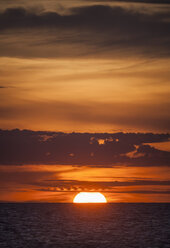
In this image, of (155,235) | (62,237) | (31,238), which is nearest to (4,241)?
(31,238)

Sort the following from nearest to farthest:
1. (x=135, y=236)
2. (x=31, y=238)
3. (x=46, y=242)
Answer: (x=46, y=242) < (x=31, y=238) < (x=135, y=236)

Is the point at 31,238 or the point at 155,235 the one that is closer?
the point at 31,238

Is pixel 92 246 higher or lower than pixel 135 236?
lower

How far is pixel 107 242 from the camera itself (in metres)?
80.1

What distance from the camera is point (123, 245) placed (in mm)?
76562

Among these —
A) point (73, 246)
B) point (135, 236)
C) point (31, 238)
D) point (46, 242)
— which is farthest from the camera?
point (135, 236)

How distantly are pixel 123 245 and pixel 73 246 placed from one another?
28.2ft

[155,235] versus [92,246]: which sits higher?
[155,235]

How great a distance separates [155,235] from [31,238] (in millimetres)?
25857

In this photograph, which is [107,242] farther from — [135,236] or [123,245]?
[135,236]

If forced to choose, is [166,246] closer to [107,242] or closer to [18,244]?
[107,242]

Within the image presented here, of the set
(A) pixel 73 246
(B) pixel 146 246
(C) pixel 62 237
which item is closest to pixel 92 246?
(A) pixel 73 246

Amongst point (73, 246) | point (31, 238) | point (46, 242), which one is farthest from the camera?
point (31, 238)

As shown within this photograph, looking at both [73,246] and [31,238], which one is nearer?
[73,246]
